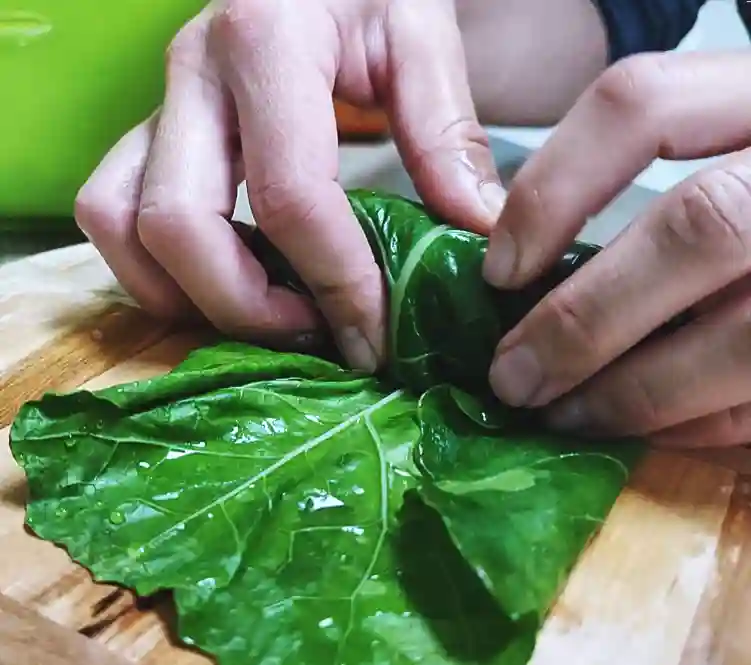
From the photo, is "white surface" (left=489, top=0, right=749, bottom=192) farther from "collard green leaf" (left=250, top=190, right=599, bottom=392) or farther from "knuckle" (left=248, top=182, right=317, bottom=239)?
"knuckle" (left=248, top=182, right=317, bottom=239)

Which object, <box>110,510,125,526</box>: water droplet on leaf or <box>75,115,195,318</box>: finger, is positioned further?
<box>75,115,195,318</box>: finger

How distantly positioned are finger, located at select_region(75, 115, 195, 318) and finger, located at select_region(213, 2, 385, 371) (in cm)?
23

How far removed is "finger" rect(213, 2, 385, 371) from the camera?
1.37 metres

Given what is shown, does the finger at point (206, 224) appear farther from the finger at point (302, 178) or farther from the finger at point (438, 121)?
the finger at point (438, 121)

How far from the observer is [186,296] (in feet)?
5.21

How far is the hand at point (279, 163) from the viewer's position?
54.8 inches

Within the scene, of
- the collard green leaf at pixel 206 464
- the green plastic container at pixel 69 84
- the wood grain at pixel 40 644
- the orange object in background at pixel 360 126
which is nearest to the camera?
the wood grain at pixel 40 644

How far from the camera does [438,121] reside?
1.56m

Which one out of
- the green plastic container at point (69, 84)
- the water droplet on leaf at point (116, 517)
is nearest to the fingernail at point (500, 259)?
the water droplet on leaf at point (116, 517)

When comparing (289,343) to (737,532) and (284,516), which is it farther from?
(737,532)

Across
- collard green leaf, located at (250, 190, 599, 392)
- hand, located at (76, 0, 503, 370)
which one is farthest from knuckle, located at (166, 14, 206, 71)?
collard green leaf, located at (250, 190, 599, 392)

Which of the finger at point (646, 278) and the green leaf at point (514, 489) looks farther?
the finger at point (646, 278)

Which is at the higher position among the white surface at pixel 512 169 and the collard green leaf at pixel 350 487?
the collard green leaf at pixel 350 487

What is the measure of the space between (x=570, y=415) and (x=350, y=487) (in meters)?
0.34
